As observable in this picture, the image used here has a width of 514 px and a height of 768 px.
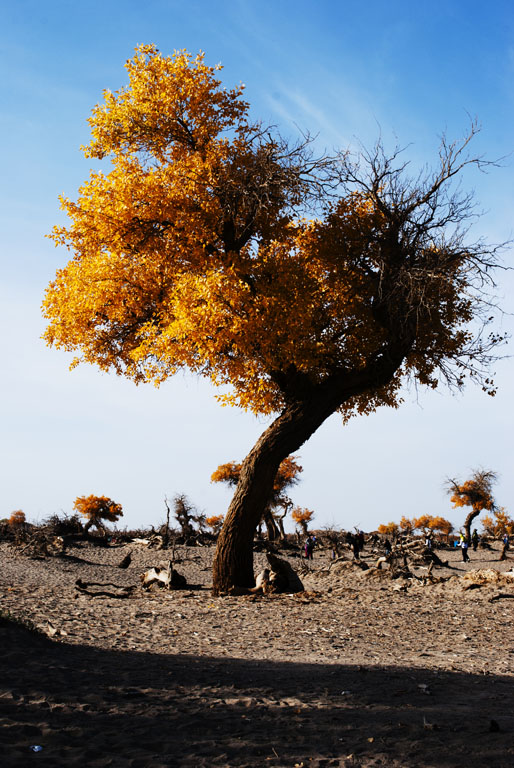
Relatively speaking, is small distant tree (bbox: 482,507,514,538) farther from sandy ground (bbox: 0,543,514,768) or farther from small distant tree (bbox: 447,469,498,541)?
sandy ground (bbox: 0,543,514,768)

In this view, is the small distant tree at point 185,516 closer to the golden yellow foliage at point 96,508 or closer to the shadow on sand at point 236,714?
the golden yellow foliage at point 96,508

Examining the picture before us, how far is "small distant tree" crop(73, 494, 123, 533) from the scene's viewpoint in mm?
34331

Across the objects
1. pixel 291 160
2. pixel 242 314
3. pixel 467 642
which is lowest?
pixel 467 642

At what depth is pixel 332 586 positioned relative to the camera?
15.7 m

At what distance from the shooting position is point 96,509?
3459cm

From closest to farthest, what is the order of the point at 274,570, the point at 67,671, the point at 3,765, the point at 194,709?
the point at 3,765, the point at 194,709, the point at 67,671, the point at 274,570

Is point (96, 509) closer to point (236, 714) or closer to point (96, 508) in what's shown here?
point (96, 508)

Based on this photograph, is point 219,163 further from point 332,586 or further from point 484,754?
point 484,754

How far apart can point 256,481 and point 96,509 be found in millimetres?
22361

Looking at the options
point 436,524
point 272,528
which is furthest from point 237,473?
point 436,524

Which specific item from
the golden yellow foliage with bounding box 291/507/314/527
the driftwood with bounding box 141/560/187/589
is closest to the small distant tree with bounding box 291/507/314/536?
the golden yellow foliage with bounding box 291/507/314/527

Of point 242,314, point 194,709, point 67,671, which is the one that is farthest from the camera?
point 242,314

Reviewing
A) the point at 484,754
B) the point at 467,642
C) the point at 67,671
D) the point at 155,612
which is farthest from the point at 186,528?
the point at 484,754

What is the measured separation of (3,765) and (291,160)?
13559mm
